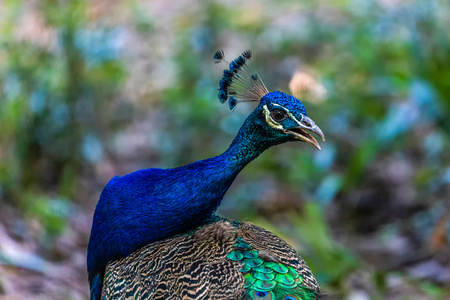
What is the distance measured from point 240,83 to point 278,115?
11.0 inches

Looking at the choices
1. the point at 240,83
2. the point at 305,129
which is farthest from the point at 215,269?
the point at 240,83

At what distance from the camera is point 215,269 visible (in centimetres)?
211

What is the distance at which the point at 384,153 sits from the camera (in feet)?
15.9

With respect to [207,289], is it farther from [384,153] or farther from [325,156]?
[384,153]

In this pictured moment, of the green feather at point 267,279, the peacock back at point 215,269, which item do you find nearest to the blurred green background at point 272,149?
the peacock back at point 215,269

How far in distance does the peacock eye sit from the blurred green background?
1.14 meters

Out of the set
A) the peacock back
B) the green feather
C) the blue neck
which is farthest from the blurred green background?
the green feather

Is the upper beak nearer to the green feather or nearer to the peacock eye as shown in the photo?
the peacock eye

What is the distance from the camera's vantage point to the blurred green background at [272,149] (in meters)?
3.71

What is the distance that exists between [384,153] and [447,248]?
1.25 metres

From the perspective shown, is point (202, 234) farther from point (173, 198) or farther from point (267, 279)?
point (267, 279)

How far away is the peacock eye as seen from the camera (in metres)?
2.38

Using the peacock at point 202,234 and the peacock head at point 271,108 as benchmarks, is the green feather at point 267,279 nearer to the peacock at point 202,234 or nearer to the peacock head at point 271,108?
the peacock at point 202,234

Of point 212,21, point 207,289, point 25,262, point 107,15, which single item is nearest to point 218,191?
point 207,289
